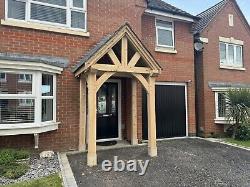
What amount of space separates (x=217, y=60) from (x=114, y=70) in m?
7.52

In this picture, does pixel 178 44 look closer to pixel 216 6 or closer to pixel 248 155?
pixel 216 6

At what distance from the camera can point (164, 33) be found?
1093 cm

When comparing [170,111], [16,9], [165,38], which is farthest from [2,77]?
[165,38]

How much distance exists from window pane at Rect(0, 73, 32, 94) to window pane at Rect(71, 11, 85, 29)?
8.91 feet

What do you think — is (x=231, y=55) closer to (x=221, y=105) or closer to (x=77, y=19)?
(x=221, y=105)

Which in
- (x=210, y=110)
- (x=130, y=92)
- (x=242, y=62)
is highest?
(x=242, y=62)

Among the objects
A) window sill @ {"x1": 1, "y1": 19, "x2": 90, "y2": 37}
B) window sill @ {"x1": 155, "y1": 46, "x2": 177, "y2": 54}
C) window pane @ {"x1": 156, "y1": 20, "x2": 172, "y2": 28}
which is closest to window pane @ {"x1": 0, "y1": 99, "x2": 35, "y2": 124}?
window sill @ {"x1": 1, "y1": 19, "x2": 90, "y2": 37}

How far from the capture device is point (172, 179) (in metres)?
5.46

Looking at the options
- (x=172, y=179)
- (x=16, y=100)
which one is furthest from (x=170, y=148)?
(x=16, y=100)

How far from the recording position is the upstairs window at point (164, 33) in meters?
10.8

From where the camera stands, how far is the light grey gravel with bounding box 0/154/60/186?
5297mm

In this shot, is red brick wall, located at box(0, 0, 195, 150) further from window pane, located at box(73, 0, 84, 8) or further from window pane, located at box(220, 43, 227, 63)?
window pane, located at box(220, 43, 227, 63)

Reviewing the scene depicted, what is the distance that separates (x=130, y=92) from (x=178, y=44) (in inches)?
152

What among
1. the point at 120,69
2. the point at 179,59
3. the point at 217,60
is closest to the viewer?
the point at 120,69
